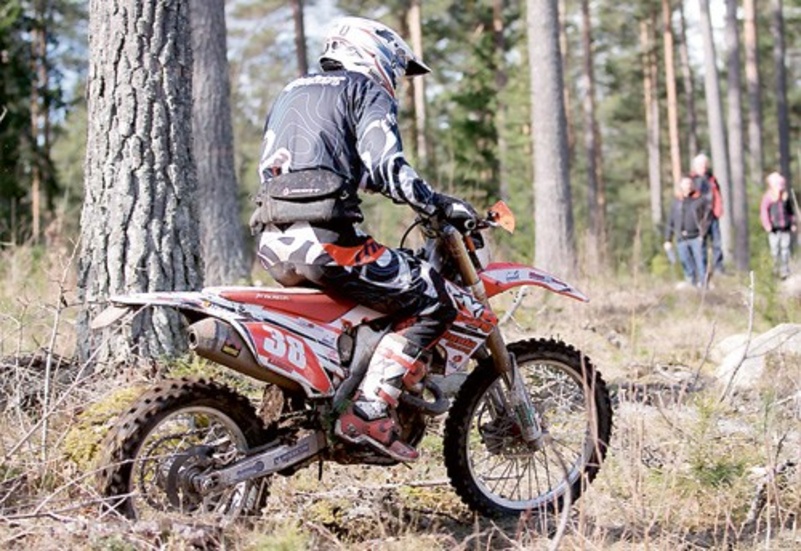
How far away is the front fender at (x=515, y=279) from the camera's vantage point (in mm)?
4832

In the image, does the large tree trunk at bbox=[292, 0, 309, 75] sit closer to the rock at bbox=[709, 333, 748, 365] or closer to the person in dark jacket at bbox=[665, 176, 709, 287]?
the person in dark jacket at bbox=[665, 176, 709, 287]

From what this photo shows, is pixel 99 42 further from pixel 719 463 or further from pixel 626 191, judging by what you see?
pixel 626 191

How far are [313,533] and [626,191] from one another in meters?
47.3

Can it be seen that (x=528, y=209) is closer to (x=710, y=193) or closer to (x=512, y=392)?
(x=710, y=193)

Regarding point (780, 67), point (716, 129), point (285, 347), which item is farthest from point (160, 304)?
point (780, 67)

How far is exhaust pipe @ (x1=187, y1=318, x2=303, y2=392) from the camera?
3932 mm

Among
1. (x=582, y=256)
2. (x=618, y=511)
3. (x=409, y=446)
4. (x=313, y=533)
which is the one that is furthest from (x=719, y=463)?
(x=582, y=256)

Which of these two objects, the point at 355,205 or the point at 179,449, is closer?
the point at 179,449

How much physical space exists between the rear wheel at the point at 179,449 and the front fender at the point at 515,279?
1226mm

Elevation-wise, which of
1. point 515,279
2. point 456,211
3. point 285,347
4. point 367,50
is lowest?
point 285,347

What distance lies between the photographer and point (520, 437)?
4914mm

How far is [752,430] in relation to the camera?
5.62 m

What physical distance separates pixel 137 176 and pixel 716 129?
22.7 metres

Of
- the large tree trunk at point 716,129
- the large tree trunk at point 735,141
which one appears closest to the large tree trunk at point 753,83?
the large tree trunk at point 735,141
